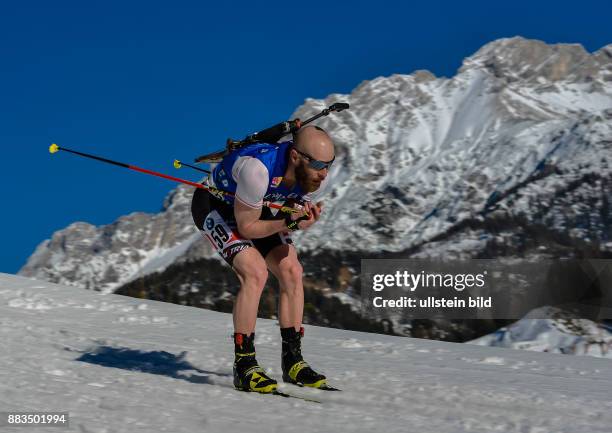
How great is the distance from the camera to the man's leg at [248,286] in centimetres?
680

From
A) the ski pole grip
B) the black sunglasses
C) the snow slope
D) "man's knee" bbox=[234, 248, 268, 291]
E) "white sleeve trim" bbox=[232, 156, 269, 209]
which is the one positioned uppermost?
the ski pole grip

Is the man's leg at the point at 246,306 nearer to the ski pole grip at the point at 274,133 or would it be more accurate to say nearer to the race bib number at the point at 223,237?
the race bib number at the point at 223,237

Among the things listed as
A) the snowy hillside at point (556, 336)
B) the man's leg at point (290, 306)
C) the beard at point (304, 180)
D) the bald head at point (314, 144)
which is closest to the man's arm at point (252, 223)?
the beard at point (304, 180)

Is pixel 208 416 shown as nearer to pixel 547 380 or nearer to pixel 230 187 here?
pixel 230 187

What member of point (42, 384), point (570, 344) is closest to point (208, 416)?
point (42, 384)

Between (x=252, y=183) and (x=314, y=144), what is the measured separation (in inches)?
22.6

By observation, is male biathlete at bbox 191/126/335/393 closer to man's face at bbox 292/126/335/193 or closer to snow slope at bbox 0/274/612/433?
man's face at bbox 292/126/335/193

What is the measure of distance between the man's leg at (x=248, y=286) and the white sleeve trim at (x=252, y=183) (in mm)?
560

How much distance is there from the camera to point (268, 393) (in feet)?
21.6

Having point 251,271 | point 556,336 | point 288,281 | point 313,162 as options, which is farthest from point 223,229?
point 556,336

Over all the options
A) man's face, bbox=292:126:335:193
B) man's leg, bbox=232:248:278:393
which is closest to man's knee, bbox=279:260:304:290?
man's leg, bbox=232:248:278:393

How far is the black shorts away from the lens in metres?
6.94

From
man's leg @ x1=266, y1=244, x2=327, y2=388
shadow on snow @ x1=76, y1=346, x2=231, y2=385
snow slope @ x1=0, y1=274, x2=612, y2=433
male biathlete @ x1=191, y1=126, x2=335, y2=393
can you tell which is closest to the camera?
snow slope @ x1=0, y1=274, x2=612, y2=433

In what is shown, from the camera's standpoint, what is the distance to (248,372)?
21.9 feet
